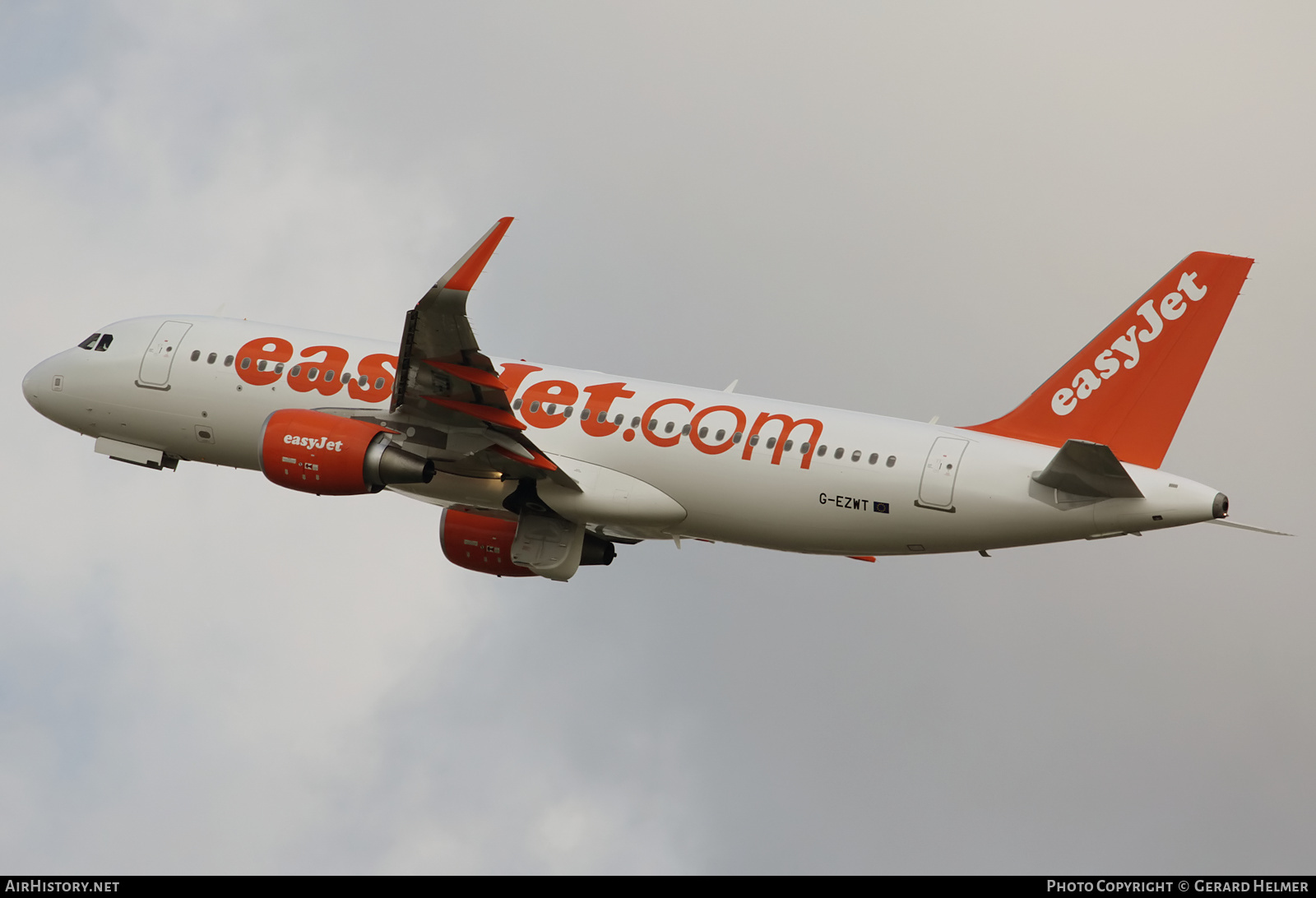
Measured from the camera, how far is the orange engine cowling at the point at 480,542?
1569 inches

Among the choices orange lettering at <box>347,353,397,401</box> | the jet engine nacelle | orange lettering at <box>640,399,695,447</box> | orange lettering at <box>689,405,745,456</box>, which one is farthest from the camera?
the jet engine nacelle

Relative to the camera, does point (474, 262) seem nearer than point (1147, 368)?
Yes

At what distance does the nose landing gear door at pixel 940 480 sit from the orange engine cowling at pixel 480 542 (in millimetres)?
10240

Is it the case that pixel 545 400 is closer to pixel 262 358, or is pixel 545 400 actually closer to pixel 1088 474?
pixel 262 358

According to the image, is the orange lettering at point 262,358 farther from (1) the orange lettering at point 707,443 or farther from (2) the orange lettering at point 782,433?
(2) the orange lettering at point 782,433

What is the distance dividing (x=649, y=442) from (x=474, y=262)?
639 cm

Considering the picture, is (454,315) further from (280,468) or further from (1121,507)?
(1121,507)

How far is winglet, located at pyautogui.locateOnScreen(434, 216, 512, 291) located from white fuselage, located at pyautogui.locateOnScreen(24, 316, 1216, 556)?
15.9 feet

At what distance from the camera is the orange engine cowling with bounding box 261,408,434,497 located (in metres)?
35.2

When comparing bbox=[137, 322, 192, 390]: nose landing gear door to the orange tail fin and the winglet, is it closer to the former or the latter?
the winglet

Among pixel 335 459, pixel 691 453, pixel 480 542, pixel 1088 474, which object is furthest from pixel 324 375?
pixel 1088 474

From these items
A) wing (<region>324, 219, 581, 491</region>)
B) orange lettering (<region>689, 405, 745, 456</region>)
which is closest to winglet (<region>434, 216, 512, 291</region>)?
Result: wing (<region>324, 219, 581, 491</region>)

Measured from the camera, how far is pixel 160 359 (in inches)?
Result: 1575

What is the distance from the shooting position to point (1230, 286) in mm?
33531
